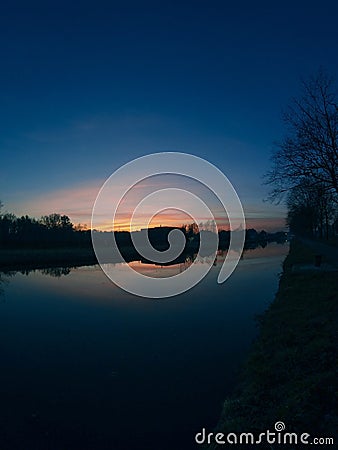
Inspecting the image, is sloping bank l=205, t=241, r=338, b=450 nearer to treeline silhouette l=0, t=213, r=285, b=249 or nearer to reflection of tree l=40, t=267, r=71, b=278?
reflection of tree l=40, t=267, r=71, b=278

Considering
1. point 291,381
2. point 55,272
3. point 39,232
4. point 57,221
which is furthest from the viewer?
point 57,221

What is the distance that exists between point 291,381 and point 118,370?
4.41 m

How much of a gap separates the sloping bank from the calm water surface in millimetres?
710

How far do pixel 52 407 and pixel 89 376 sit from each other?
147 centimetres

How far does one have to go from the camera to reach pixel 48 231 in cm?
9525

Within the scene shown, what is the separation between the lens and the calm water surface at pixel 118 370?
605 cm

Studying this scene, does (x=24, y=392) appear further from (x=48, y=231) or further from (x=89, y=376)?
(x=48, y=231)

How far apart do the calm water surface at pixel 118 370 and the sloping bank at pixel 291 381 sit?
71 centimetres

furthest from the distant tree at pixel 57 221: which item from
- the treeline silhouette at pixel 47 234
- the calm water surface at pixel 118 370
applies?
the calm water surface at pixel 118 370

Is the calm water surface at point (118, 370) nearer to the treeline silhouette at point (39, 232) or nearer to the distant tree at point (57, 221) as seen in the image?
the treeline silhouette at point (39, 232)

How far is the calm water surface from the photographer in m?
6.05

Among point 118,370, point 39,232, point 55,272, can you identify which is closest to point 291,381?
point 118,370

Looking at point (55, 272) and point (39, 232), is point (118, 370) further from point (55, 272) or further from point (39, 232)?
point (39, 232)

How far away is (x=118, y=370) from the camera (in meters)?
8.62
